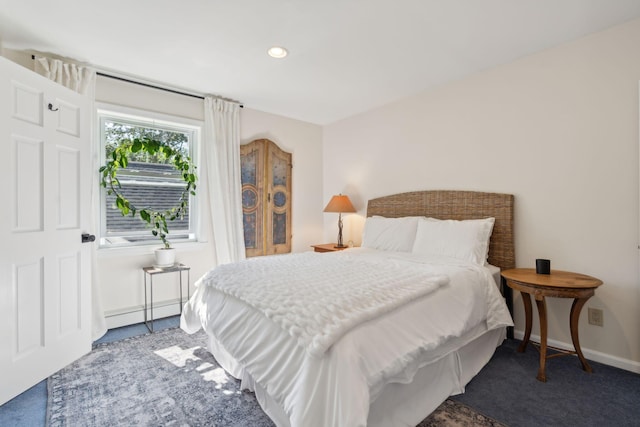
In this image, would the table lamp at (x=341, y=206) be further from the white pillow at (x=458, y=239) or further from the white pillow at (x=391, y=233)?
the white pillow at (x=458, y=239)

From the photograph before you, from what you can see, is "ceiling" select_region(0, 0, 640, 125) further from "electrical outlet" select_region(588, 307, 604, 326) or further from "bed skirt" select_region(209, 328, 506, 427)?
"bed skirt" select_region(209, 328, 506, 427)

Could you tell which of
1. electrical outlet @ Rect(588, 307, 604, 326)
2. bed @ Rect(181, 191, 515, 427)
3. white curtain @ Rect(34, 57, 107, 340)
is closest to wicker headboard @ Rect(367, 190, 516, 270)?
bed @ Rect(181, 191, 515, 427)

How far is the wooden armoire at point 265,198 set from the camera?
13.1 ft

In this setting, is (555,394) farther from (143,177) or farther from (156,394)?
(143,177)

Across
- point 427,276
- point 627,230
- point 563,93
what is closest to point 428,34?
point 563,93

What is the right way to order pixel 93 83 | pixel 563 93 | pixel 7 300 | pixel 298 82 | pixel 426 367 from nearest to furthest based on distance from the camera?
pixel 426 367 < pixel 7 300 < pixel 563 93 < pixel 93 83 < pixel 298 82

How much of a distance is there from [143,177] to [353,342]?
119 inches

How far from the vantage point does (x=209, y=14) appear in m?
2.08

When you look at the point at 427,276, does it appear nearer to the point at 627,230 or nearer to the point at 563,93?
the point at 627,230

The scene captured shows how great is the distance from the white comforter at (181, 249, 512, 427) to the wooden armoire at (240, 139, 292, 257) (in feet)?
5.76

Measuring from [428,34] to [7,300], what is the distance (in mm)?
3377

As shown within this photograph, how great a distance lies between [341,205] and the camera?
4066mm

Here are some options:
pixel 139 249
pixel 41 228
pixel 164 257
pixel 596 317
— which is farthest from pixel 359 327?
pixel 139 249

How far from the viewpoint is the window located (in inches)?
122
